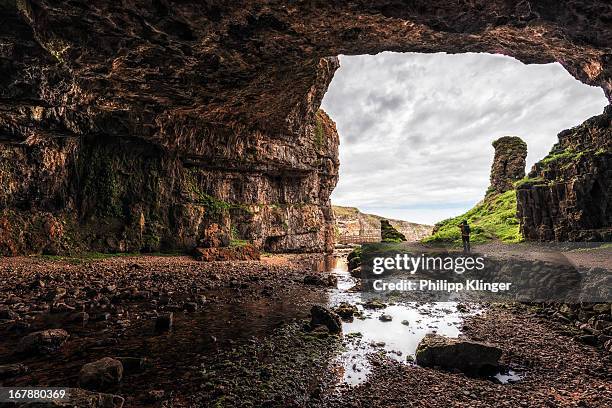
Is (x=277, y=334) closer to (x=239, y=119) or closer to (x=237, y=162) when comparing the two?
(x=239, y=119)

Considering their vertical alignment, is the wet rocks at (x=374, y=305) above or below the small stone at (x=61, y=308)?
below

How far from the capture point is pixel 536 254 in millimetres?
14766

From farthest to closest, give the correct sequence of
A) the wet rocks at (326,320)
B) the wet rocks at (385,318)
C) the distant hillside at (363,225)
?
the distant hillside at (363,225) < the wet rocks at (385,318) < the wet rocks at (326,320)

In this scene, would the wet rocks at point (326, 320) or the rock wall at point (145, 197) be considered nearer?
the wet rocks at point (326, 320)

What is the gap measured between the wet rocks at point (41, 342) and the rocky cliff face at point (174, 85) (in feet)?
34.1

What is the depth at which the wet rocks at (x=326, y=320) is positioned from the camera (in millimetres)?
9156

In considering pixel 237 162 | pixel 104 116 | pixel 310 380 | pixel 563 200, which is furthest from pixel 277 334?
pixel 237 162

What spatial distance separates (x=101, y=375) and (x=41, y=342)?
244 cm

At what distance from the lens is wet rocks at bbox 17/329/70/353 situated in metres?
6.36

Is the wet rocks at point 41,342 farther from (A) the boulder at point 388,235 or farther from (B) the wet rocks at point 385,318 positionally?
(A) the boulder at point 388,235

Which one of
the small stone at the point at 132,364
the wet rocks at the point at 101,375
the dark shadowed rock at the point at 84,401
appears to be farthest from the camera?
the small stone at the point at 132,364

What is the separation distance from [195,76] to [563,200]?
71.3 ft

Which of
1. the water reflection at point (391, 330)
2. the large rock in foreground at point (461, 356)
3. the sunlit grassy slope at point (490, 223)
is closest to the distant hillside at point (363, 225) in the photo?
the sunlit grassy slope at point (490, 223)

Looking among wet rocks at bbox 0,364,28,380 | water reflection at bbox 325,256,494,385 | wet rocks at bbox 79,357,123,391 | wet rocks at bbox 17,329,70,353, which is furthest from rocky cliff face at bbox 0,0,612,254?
water reflection at bbox 325,256,494,385
